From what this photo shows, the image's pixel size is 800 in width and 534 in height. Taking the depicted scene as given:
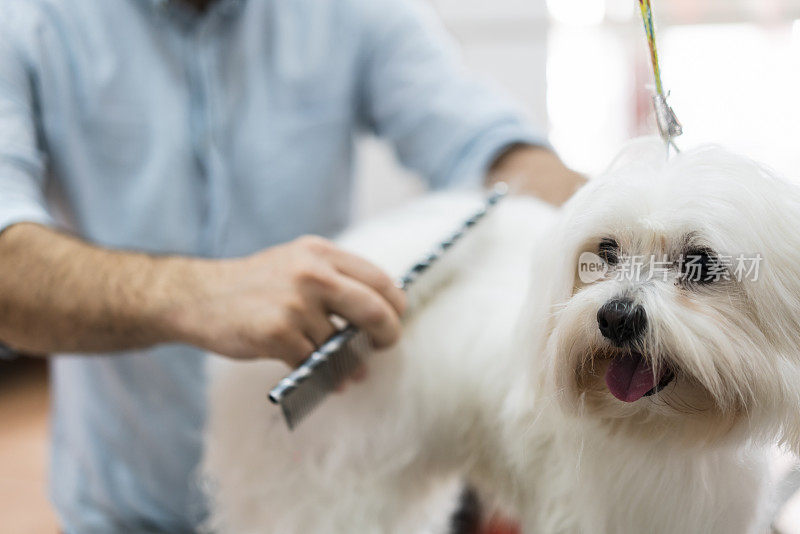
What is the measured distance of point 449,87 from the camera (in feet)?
3.49

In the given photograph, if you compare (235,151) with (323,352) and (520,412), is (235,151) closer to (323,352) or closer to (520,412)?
(323,352)

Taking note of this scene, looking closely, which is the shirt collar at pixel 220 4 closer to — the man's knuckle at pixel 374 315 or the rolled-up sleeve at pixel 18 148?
the rolled-up sleeve at pixel 18 148

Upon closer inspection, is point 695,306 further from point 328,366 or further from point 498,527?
point 498,527

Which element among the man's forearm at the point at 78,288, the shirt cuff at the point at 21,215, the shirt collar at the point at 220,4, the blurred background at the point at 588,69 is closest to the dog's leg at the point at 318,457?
the man's forearm at the point at 78,288

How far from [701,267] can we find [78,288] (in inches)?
24.2

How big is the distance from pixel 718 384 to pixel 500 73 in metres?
1.84

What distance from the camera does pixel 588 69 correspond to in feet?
7.25

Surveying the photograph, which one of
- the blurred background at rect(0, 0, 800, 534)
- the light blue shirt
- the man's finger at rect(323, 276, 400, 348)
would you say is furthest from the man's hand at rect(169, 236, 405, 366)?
the blurred background at rect(0, 0, 800, 534)

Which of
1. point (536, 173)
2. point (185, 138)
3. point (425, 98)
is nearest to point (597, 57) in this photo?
point (425, 98)

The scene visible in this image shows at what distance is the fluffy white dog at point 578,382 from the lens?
1.61 ft

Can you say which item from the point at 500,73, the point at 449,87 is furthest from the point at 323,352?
the point at 500,73

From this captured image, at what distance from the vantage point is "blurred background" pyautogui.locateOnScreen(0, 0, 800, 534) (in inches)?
72.1

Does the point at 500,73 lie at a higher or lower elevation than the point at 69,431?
higher

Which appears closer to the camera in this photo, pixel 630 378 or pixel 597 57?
pixel 630 378
